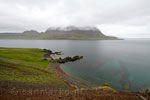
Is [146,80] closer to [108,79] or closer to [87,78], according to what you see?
[108,79]

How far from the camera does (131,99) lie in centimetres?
1372

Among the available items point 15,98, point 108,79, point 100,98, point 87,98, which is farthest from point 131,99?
point 108,79

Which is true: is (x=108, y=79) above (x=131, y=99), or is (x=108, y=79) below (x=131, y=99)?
below

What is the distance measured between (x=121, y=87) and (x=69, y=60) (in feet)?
134

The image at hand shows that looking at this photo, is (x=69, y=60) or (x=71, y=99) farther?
(x=69, y=60)

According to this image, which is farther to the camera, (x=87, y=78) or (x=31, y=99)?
(x=87, y=78)

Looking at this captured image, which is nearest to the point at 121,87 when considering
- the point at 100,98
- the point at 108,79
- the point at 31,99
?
the point at 108,79

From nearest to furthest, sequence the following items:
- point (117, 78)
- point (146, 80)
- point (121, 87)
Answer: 1. point (121, 87)
2. point (146, 80)
3. point (117, 78)

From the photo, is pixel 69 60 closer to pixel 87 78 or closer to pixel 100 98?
pixel 87 78

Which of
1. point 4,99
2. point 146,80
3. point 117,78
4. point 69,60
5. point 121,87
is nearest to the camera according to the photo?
point 4,99

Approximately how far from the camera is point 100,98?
13281mm

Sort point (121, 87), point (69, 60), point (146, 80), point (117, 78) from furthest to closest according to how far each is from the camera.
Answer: point (69, 60)
point (117, 78)
point (146, 80)
point (121, 87)

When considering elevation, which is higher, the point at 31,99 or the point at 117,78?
the point at 31,99

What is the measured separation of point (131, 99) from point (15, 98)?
1653cm
